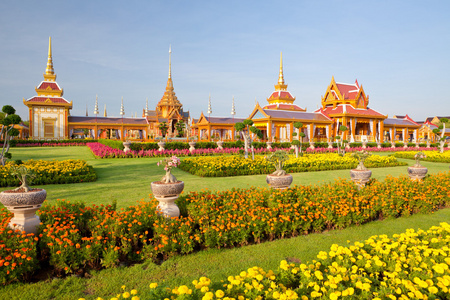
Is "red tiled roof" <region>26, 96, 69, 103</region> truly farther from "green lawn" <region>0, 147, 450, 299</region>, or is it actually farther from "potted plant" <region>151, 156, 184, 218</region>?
"potted plant" <region>151, 156, 184, 218</region>

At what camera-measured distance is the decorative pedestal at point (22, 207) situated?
4.18 m

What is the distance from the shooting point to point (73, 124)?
36.6 meters

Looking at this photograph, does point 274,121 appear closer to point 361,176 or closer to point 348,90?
point 348,90

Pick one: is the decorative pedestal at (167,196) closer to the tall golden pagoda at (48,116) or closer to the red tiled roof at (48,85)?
the tall golden pagoda at (48,116)

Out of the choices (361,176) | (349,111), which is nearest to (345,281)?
(361,176)

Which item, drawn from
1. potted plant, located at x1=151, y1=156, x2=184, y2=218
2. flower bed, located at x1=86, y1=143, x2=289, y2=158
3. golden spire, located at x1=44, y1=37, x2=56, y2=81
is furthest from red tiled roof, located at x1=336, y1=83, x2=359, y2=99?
golden spire, located at x1=44, y1=37, x2=56, y2=81

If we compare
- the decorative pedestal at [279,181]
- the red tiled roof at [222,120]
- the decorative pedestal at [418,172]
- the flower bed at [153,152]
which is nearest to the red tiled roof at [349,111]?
the red tiled roof at [222,120]

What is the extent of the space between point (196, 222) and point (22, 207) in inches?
105

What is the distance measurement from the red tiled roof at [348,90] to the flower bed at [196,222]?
3415 centimetres

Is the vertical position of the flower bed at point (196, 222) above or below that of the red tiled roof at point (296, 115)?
below

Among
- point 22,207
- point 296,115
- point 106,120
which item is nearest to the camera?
point 22,207

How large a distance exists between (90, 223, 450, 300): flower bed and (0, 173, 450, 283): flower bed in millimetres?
1045

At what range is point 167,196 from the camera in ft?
16.2

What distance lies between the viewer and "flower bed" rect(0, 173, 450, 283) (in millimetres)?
3799
